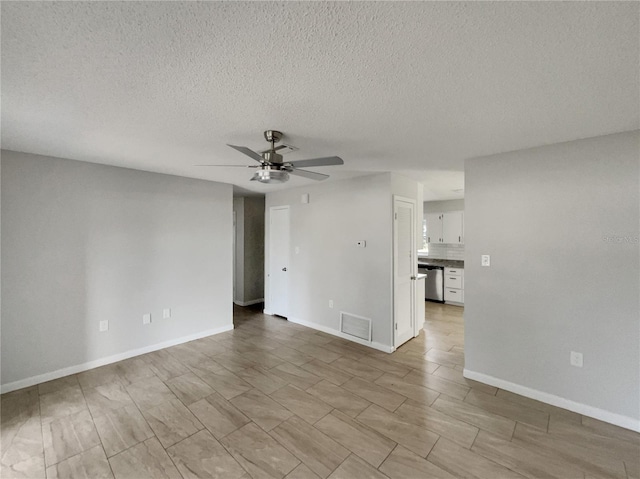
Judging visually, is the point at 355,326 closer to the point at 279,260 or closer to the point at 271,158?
the point at 279,260

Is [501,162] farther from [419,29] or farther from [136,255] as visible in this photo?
[136,255]

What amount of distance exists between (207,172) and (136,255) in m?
1.48

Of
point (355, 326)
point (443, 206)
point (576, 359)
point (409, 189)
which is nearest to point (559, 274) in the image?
point (576, 359)

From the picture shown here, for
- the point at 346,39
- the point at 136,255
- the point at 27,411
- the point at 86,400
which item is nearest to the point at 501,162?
the point at 346,39

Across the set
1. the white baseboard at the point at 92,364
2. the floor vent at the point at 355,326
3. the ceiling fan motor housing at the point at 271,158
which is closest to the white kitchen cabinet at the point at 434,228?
the floor vent at the point at 355,326

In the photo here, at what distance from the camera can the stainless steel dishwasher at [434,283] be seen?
6.31 meters

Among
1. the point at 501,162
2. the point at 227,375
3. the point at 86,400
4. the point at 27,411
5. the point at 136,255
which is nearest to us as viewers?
the point at 27,411

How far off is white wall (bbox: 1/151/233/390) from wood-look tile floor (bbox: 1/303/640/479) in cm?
38

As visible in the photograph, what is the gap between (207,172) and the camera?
374cm

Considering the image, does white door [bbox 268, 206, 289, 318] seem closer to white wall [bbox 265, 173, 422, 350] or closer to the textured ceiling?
white wall [bbox 265, 173, 422, 350]

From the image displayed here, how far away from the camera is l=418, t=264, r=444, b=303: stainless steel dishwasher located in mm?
6312

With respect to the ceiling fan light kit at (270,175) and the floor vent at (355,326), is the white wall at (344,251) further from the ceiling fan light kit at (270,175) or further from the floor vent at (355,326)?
the ceiling fan light kit at (270,175)

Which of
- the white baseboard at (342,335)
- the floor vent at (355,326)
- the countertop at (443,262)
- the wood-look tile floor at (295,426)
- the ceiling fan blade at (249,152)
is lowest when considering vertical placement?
the wood-look tile floor at (295,426)

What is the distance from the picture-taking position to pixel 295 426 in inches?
88.5
